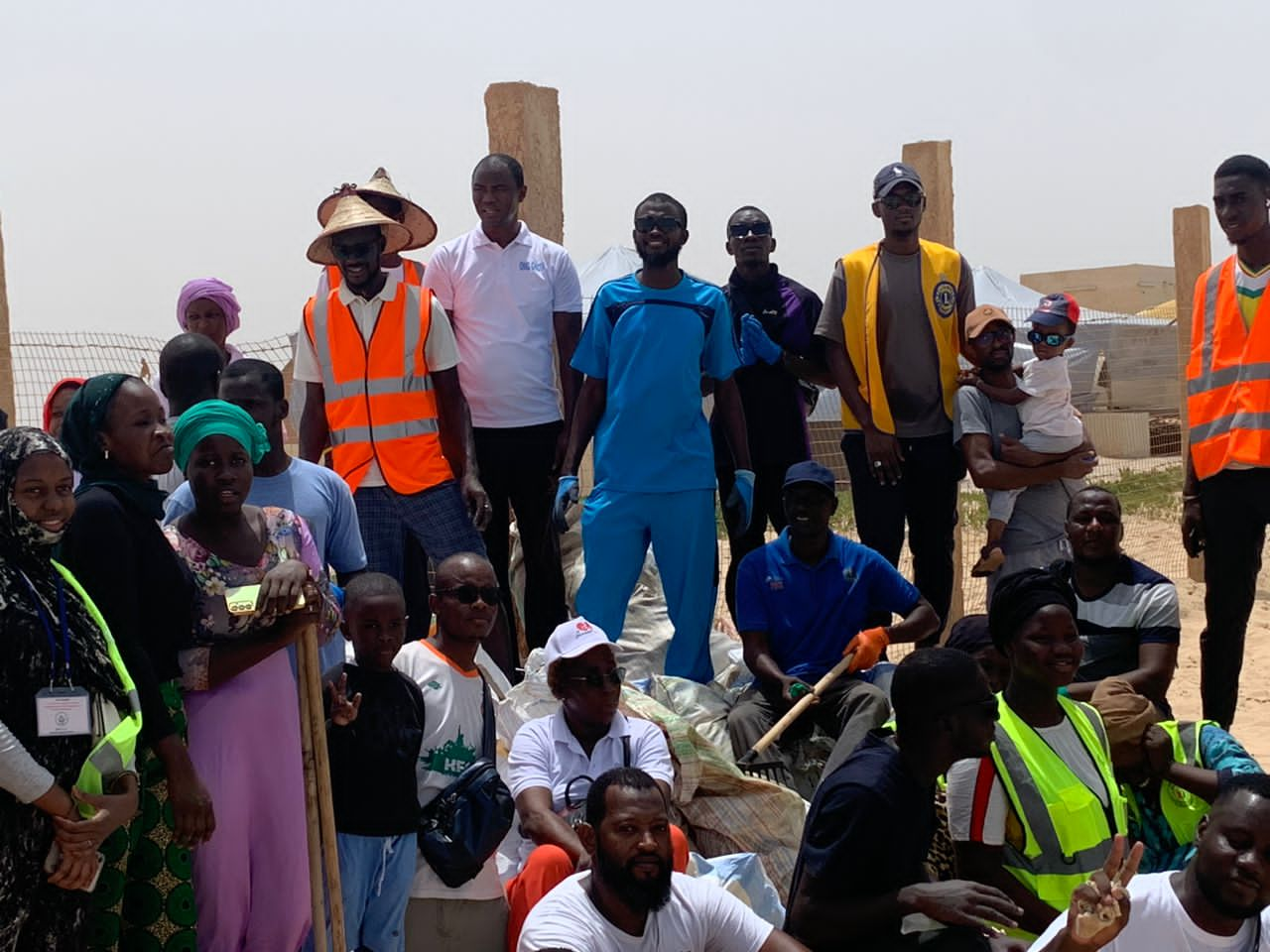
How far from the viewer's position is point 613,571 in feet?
21.0

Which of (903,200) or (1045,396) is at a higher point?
(903,200)

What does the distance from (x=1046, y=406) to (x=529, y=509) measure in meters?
2.16

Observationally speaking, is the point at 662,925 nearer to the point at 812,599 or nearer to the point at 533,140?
the point at 812,599

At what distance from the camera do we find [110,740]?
347 cm

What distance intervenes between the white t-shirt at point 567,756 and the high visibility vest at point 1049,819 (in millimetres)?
1005

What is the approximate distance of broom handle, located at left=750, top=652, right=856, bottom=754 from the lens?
18.7 feet

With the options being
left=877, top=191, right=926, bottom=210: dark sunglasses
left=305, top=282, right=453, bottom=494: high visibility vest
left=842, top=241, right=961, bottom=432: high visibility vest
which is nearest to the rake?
left=842, top=241, right=961, bottom=432: high visibility vest

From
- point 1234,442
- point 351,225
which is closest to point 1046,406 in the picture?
point 1234,442

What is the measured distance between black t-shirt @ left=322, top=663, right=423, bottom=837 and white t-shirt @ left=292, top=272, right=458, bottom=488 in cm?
169

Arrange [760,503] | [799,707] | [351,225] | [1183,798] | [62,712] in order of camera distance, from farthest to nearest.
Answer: [760,503]
[351,225]
[799,707]
[1183,798]
[62,712]

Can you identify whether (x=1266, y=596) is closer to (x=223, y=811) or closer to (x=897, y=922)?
(x=897, y=922)

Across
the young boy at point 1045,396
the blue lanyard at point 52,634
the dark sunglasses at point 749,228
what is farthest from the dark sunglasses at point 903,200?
the blue lanyard at point 52,634

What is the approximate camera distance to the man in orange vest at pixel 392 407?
19.5ft

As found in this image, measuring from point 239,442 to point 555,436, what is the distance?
8.38ft
